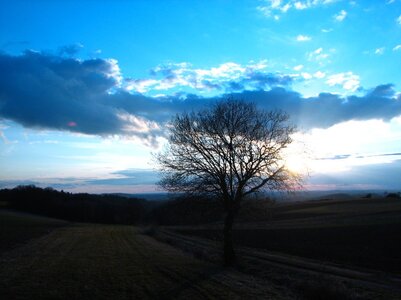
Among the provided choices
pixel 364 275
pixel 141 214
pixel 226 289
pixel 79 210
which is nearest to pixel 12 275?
pixel 226 289

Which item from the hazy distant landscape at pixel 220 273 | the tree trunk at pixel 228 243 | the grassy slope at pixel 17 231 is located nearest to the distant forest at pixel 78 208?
the grassy slope at pixel 17 231

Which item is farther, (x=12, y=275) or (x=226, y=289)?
(x=12, y=275)

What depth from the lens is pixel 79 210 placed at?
13625 centimetres

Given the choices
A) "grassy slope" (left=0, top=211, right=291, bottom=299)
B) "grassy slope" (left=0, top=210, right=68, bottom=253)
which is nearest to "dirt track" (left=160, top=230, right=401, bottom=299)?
"grassy slope" (left=0, top=211, right=291, bottom=299)

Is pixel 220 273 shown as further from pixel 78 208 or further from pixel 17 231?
pixel 78 208

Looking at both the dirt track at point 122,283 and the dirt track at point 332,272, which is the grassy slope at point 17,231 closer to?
the dirt track at point 122,283

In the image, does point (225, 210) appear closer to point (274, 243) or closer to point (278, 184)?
point (278, 184)

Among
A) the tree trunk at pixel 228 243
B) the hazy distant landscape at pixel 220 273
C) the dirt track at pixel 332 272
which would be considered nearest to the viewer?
the hazy distant landscape at pixel 220 273

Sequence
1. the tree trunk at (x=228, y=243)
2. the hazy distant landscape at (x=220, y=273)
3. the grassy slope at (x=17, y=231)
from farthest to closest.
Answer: the grassy slope at (x=17, y=231)
the tree trunk at (x=228, y=243)
the hazy distant landscape at (x=220, y=273)

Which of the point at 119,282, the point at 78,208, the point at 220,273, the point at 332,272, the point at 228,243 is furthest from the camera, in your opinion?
the point at 78,208

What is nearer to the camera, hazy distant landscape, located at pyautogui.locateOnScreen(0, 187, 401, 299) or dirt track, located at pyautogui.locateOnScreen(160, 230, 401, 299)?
hazy distant landscape, located at pyautogui.locateOnScreen(0, 187, 401, 299)

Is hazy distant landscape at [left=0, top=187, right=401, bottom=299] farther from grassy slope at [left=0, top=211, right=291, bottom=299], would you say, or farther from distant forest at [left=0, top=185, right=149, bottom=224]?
distant forest at [left=0, top=185, right=149, bottom=224]

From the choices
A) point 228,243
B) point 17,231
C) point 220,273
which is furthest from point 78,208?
point 220,273

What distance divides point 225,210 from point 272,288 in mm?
10763
